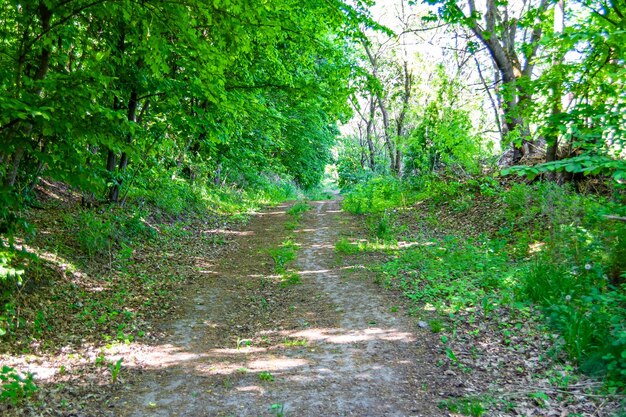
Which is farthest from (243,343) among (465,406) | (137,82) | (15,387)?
(137,82)

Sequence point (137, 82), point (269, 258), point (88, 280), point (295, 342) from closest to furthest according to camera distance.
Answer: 1. point (295, 342)
2. point (88, 280)
3. point (137, 82)
4. point (269, 258)

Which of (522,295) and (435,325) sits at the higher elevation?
(522,295)

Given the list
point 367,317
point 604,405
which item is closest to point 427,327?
point 367,317

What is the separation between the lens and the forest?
14.2 ft

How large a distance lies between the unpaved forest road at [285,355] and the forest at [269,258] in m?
0.04

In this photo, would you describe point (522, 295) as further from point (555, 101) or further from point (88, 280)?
point (88, 280)

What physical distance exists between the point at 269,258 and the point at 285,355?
4.75m

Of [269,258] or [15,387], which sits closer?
[15,387]

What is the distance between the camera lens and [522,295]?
20.0 feet

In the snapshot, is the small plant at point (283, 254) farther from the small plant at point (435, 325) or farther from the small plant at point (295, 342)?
the small plant at point (435, 325)

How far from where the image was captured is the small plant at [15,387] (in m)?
3.80

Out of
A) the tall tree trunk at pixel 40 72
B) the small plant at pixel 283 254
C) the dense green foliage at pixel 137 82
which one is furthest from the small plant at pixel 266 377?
the small plant at pixel 283 254

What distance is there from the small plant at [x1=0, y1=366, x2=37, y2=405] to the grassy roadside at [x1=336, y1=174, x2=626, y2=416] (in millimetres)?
3983

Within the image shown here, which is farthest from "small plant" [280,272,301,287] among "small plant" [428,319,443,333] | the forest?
"small plant" [428,319,443,333]
